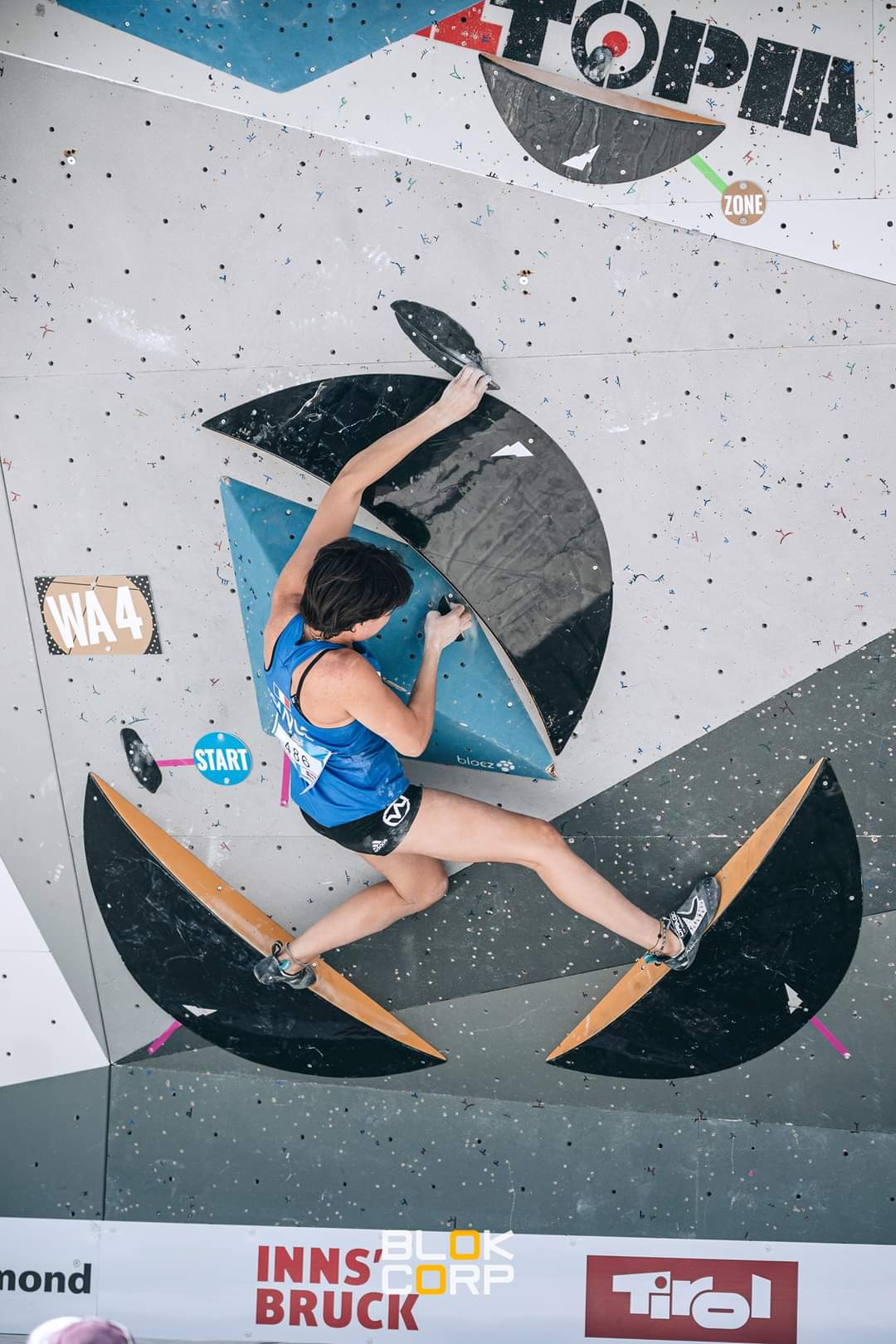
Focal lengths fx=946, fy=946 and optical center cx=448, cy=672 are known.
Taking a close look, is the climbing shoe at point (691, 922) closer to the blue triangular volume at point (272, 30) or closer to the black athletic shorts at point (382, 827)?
the black athletic shorts at point (382, 827)

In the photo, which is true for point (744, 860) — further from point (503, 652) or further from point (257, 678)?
point (257, 678)

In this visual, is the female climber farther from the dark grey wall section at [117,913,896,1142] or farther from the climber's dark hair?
the dark grey wall section at [117,913,896,1142]

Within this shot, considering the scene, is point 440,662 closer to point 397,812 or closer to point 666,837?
point 397,812

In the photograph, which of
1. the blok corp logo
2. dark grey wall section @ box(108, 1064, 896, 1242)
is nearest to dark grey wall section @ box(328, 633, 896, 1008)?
dark grey wall section @ box(108, 1064, 896, 1242)

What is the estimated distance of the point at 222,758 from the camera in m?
2.50

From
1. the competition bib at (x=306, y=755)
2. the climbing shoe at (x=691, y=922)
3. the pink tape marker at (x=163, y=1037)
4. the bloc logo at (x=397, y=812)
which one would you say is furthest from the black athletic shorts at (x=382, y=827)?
the pink tape marker at (x=163, y=1037)

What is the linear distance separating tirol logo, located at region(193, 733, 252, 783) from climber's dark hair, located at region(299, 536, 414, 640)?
62 centimetres

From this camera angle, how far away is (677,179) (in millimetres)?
2236

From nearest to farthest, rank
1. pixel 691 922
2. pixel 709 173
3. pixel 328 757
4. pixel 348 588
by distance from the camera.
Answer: pixel 348 588 → pixel 328 757 → pixel 709 173 → pixel 691 922

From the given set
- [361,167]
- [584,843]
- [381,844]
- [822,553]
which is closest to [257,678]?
[381,844]

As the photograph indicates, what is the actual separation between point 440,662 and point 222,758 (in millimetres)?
636

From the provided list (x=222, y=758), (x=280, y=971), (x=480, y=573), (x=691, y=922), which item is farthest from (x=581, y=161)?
(x=280, y=971)

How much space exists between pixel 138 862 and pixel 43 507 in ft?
3.19

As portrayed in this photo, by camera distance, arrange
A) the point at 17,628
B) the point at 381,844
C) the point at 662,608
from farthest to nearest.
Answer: the point at 17,628 → the point at 662,608 → the point at 381,844
